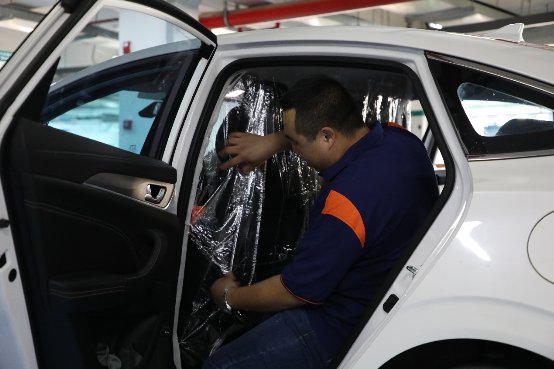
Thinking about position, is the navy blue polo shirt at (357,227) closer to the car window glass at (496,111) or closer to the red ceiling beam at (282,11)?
the car window glass at (496,111)

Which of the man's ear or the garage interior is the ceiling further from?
the man's ear

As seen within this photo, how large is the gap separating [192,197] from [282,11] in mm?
6461

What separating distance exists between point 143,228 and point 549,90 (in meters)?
1.19

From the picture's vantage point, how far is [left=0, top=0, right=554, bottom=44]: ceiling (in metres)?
7.47

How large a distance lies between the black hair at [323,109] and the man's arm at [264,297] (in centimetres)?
50

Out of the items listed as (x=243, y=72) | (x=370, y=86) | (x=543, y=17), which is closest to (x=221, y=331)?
(x=243, y=72)

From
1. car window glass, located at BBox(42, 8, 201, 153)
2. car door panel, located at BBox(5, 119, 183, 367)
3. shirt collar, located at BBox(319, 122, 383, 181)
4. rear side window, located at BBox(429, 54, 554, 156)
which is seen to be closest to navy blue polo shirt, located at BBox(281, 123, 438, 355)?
shirt collar, located at BBox(319, 122, 383, 181)

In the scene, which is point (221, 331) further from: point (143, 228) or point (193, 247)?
point (143, 228)

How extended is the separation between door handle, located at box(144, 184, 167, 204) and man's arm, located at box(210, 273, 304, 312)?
1.34 feet

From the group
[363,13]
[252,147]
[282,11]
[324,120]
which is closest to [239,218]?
[252,147]

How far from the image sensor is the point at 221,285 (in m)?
2.27

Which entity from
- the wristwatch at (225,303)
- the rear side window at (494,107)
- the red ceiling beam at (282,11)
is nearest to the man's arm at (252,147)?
the wristwatch at (225,303)

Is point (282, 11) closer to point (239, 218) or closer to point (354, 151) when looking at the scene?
point (239, 218)

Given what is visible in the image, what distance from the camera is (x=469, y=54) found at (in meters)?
1.67
